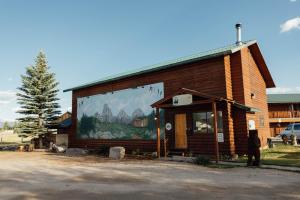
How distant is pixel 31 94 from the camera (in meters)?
31.6

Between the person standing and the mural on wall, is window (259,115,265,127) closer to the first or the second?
the mural on wall

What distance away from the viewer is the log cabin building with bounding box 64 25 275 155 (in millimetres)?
17312

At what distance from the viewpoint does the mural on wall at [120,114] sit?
21.3 meters

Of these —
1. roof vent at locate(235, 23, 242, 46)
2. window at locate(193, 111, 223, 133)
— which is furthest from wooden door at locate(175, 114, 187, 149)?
roof vent at locate(235, 23, 242, 46)

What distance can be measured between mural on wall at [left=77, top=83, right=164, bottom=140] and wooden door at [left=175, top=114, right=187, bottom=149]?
1612 millimetres

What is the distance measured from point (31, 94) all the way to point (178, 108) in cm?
1971

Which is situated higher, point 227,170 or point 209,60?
point 209,60

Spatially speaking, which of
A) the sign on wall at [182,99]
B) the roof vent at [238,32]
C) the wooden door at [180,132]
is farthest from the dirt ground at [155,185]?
the roof vent at [238,32]

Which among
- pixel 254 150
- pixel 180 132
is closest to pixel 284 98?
pixel 180 132

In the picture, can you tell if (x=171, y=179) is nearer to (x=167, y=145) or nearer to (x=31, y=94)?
(x=167, y=145)

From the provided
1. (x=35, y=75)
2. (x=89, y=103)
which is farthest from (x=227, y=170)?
(x=35, y=75)

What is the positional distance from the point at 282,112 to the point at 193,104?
2839 centimetres

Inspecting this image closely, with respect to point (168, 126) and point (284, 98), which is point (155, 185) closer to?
point (168, 126)

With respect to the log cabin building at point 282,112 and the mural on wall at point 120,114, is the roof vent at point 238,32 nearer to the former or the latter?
the mural on wall at point 120,114
